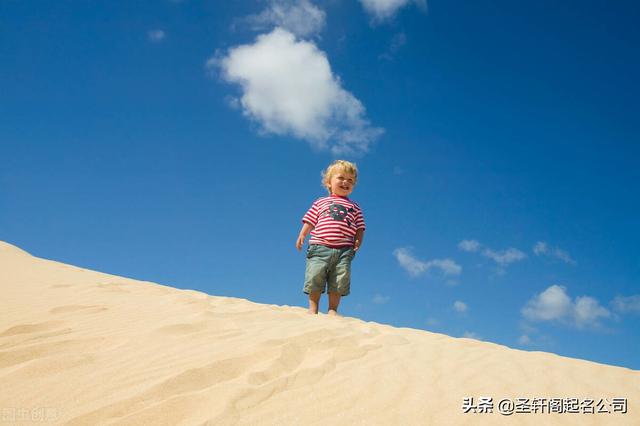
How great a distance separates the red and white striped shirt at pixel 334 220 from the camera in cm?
552

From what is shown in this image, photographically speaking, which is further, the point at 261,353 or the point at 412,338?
the point at 412,338

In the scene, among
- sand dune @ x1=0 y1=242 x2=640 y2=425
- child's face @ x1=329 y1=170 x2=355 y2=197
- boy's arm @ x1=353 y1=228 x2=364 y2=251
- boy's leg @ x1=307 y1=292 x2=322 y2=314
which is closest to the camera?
sand dune @ x1=0 y1=242 x2=640 y2=425

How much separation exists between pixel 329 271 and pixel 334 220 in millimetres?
615

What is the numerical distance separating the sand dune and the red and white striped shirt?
1.72 metres

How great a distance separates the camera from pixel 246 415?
6.64 feet

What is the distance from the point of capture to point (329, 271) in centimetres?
548

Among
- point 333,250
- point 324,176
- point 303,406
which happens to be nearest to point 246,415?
point 303,406

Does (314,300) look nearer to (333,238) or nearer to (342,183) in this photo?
(333,238)

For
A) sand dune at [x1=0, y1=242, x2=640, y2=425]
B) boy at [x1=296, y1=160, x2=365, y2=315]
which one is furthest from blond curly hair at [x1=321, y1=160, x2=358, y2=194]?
sand dune at [x1=0, y1=242, x2=640, y2=425]

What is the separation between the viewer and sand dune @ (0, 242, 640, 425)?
82.5 inches

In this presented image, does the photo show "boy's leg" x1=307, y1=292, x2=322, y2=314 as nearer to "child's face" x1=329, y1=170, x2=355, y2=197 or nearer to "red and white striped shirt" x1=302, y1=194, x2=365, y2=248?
"red and white striped shirt" x1=302, y1=194, x2=365, y2=248

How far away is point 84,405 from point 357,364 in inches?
57.1

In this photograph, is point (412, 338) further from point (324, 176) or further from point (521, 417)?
point (324, 176)

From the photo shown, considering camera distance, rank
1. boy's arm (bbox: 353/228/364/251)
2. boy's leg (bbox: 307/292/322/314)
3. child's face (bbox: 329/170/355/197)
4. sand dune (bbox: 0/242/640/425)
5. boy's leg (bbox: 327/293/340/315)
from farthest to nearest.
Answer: child's face (bbox: 329/170/355/197) < boy's arm (bbox: 353/228/364/251) < boy's leg (bbox: 327/293/340/315) < boy's leg (bbox: 307/292/322/314) < sand dune (bbox: 0/242/640/425)
